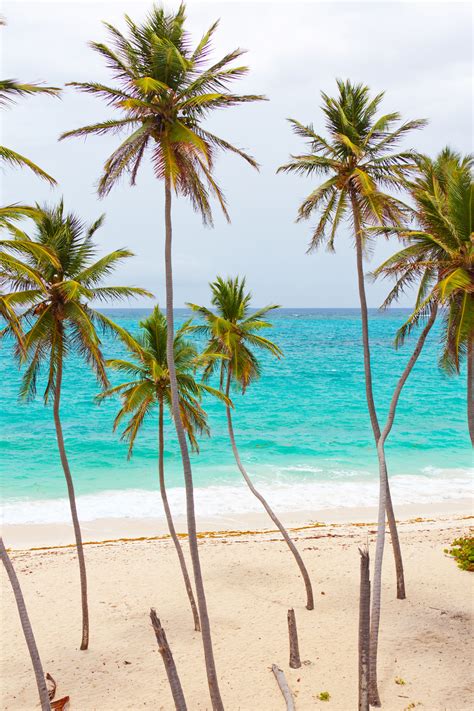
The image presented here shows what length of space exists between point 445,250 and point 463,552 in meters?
11.2

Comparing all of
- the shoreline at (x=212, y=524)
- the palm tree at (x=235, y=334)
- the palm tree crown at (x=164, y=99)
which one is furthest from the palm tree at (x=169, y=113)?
the shoreline at (x=212, y=524)

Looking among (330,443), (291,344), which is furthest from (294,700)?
(291,344)

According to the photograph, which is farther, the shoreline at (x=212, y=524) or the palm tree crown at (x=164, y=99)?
the shoreline at (x=212, y=524)

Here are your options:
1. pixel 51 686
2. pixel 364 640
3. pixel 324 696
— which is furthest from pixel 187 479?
pixel 51 686

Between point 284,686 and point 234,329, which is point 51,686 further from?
point 234,329

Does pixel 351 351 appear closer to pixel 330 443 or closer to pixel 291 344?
pixel 291 344

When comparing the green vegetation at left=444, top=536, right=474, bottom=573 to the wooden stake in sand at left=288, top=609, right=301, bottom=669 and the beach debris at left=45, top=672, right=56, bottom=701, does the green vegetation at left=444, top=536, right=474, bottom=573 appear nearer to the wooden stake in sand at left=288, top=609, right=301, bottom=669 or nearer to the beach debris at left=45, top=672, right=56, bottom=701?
the wooden stake in sand at left=288, top=609, right=301, bottom=669

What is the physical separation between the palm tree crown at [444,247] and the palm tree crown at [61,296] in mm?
6345

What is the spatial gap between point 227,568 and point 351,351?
7656 centimetres

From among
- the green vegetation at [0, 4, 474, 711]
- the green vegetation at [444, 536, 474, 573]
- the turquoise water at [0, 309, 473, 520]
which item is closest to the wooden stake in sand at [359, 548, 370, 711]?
the green vegetation at [0, 4, 474, 711]

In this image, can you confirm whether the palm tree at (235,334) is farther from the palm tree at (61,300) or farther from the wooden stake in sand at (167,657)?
the wooden stake in sand at (167,657)

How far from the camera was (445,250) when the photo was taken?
12.7m

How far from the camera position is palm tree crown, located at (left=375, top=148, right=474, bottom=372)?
1212 centimetres

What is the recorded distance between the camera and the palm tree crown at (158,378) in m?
15.2
